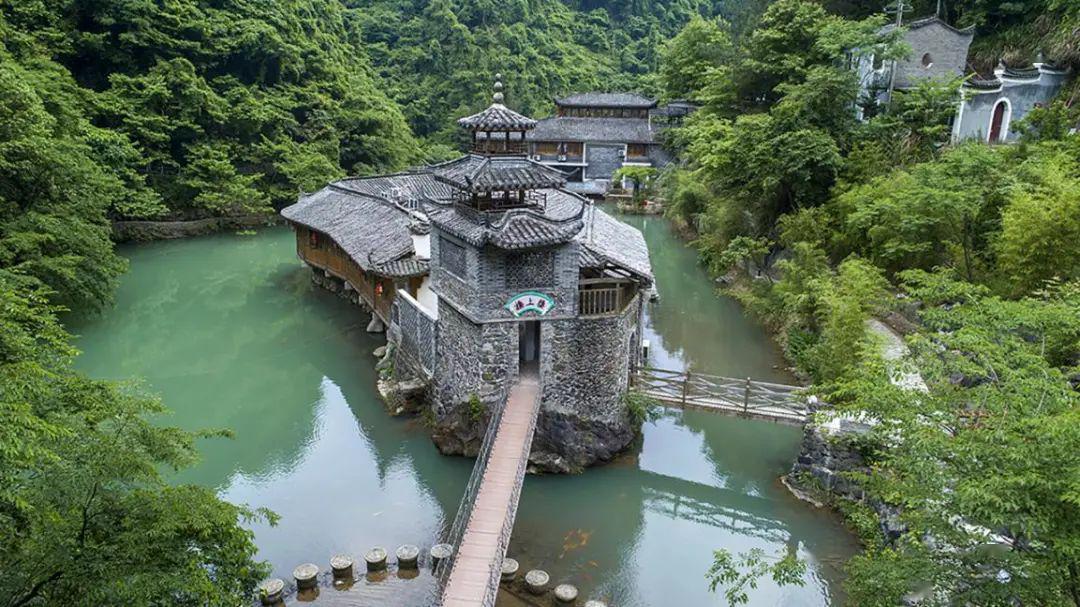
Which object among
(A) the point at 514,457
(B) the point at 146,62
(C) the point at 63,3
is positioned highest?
(C) the point at 63,3

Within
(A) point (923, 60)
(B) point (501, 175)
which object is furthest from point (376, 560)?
(A) point (923, 60)

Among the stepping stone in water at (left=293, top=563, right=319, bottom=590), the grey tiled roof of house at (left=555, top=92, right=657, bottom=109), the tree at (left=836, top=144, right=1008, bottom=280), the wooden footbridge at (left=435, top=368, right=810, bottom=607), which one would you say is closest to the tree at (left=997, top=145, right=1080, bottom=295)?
the tree at (left=836, top=144, right=1008, bottom=280)

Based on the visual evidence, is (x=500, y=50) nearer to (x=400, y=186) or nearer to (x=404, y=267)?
(x=400, y=186)

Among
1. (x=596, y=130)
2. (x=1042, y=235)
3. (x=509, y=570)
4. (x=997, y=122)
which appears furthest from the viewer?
(x=596, y=130)

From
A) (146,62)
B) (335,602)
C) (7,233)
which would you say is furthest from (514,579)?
(146,62)

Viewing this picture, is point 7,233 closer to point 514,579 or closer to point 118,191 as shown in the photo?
point 118,191

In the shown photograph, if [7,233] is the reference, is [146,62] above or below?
above
